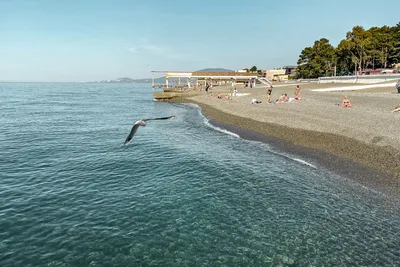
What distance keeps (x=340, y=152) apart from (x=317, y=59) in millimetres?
77500

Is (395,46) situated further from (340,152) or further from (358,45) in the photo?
(340,152)

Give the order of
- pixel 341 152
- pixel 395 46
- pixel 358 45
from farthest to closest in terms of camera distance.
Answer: pixel 395 46 < pixel 358 45 < pixel 341 152

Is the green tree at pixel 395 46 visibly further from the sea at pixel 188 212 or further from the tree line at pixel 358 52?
the sea at pixel 188 212

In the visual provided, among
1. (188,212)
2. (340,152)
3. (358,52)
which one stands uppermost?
(358,52)

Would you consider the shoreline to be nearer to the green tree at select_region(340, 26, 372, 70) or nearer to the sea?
the sea

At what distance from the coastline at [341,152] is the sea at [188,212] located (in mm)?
757

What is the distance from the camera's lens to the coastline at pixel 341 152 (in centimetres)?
1295

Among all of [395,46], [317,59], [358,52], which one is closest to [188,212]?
[358,52]

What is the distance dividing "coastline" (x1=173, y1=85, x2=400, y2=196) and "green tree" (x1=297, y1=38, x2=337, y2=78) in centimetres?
6668

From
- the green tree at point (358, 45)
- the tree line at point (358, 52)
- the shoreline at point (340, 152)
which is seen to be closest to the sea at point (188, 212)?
the shoreline at point (340, 152)

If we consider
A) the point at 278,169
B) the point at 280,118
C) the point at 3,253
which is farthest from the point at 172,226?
the point at 280,118

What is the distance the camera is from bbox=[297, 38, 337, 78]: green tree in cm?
8116

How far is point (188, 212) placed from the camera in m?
10.9

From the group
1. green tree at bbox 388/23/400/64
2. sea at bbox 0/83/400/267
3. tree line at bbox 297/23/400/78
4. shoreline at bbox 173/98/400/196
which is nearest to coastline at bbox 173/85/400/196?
shoreline at bbox 173/98/400/196
